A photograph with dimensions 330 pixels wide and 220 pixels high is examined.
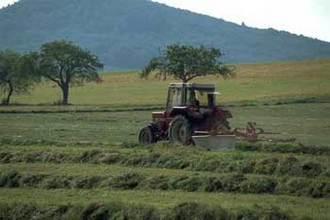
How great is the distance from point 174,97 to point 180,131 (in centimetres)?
170

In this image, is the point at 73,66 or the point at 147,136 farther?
the point at 73,66

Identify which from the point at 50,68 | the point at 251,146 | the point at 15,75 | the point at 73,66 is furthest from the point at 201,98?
the point at 15,75

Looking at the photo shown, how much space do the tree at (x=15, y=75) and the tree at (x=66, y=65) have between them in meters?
1.97

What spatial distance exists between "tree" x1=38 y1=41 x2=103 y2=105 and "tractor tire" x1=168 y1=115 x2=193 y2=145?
62687mm

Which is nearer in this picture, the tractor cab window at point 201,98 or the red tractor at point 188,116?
the red tractor at point 188,116

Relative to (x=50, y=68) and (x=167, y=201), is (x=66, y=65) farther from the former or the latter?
(x=167, y=201)

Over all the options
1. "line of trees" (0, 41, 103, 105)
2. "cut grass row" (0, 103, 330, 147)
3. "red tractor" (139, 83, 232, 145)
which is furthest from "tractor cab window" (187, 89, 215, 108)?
"line of trees" (0, 41, 103, 105)

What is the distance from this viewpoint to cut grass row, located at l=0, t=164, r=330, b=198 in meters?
15.8

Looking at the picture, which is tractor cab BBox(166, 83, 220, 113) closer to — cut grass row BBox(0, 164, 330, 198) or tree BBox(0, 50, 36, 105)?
cut grass row BBox(0, 164, 330, 198)

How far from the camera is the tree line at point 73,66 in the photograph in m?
86.8

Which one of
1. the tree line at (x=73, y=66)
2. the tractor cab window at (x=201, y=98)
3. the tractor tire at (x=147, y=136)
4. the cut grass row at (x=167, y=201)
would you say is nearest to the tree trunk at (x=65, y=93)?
the tree line at (x=73, y=66)

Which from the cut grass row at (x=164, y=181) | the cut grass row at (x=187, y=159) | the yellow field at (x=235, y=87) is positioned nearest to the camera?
the cut grass row at (x=164, y=181)

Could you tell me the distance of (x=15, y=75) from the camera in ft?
289

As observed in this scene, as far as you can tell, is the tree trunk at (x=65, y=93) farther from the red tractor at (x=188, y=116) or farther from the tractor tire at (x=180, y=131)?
the tractor tire at (x=180, y=131)
